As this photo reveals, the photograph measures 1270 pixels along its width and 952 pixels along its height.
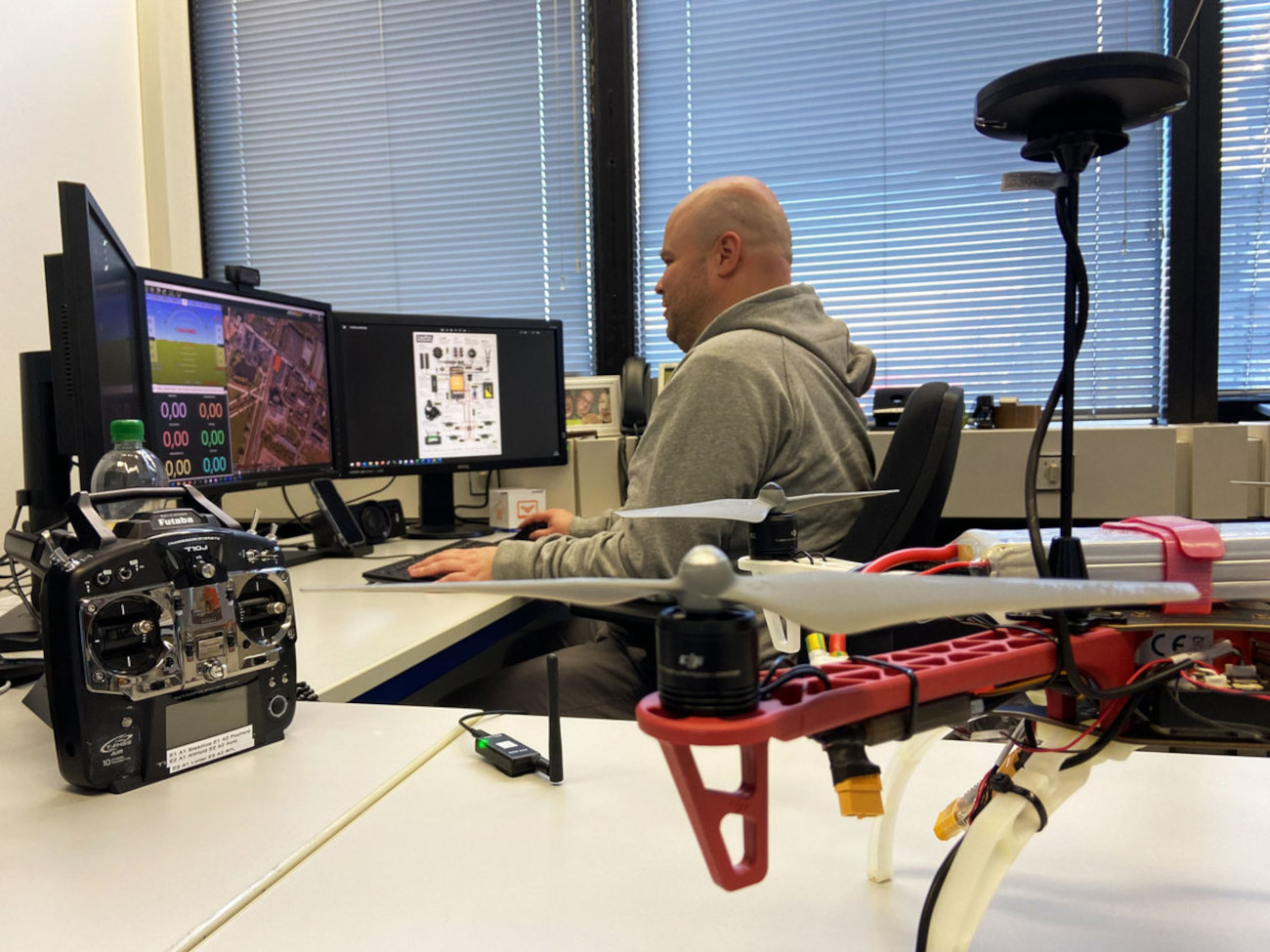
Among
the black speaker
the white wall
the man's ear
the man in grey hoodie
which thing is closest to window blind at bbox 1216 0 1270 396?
the man in grey hoodie

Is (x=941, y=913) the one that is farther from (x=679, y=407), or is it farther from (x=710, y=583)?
(x=679, y=407)

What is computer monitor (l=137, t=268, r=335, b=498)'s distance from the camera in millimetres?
1458

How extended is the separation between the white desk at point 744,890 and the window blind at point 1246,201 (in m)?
1.99

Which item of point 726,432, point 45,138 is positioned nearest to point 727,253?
point 726,432

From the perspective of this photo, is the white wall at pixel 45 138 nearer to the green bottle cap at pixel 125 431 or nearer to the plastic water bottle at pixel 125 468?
the plastic water bottle at pixel 125 468

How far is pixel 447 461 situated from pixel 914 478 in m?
1.21

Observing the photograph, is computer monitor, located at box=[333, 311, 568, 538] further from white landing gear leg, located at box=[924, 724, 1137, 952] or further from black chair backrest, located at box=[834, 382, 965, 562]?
white landing gear leg, located at box=[924, 724, 1137, 952]

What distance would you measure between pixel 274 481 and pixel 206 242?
173cm

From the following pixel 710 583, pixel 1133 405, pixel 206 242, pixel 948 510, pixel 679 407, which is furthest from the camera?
pixel 206 242

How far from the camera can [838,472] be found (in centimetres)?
149

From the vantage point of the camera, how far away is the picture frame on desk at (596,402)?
2.46 meters

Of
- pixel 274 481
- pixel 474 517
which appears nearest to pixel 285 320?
pixel 274 481

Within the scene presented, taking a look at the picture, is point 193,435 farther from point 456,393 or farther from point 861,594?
point 861,594

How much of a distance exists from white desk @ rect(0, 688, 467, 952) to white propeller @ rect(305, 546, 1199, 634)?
375 millimetres
